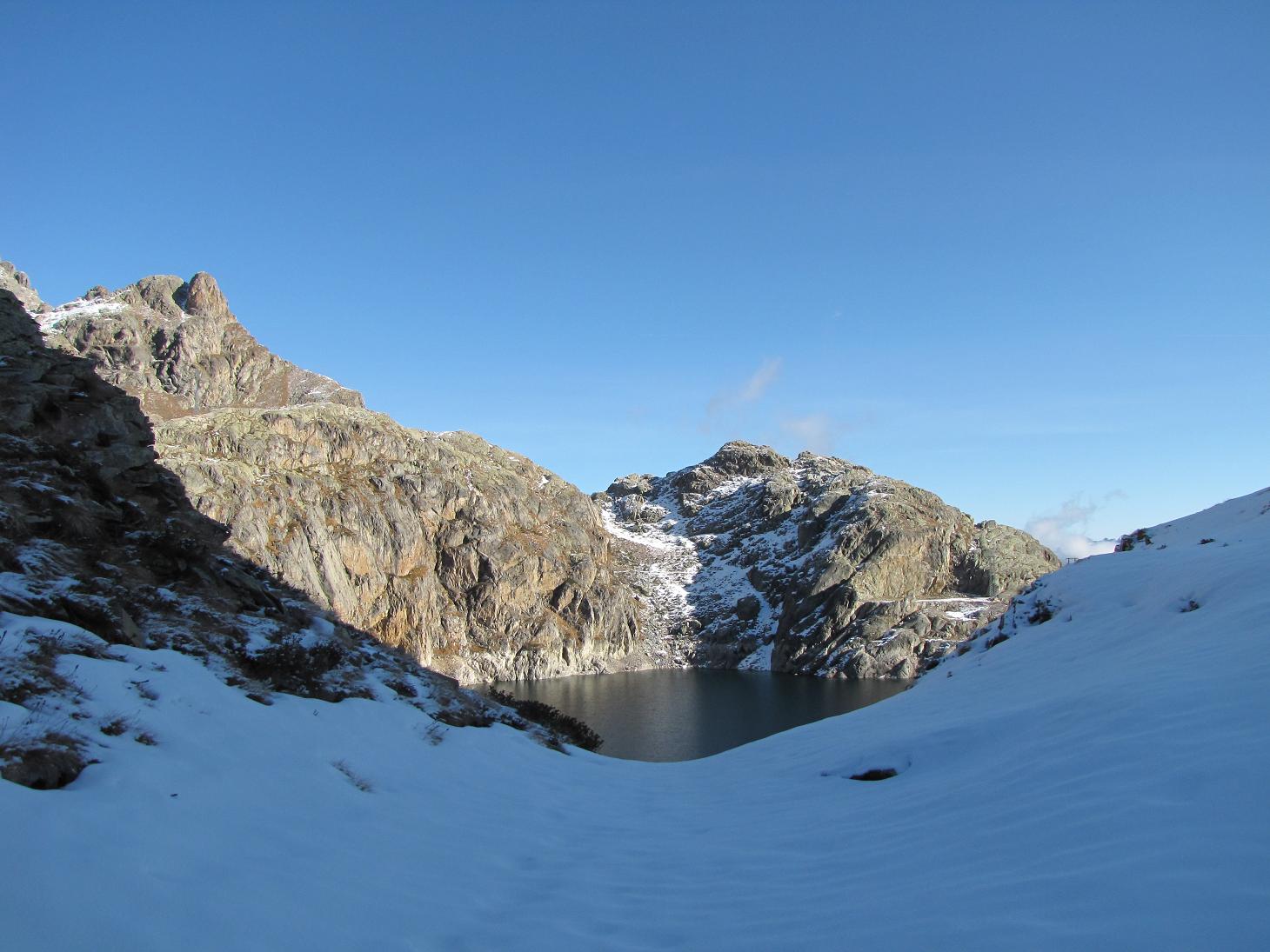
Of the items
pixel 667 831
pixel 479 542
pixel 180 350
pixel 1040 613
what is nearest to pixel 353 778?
pixel 667 831

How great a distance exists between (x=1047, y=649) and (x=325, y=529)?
4267 inches

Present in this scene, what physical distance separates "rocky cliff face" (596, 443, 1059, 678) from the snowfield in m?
110

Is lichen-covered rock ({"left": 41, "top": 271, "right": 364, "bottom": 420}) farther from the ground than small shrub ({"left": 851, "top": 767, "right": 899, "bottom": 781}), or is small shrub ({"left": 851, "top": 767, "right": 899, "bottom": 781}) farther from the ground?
lichen-covered rock ({"left": 41, "top": 271, "right": 364, "bottom": 420})

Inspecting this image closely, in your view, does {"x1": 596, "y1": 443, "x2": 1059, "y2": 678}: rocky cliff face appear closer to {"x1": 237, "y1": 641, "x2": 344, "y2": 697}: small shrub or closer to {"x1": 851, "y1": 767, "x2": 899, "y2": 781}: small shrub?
{"x1": 851, "y1": 767, "x2": 899, "y2": 781}: small shrub

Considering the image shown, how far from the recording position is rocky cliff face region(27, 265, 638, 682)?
103 metres

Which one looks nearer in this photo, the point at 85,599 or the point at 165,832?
the point at 165,832

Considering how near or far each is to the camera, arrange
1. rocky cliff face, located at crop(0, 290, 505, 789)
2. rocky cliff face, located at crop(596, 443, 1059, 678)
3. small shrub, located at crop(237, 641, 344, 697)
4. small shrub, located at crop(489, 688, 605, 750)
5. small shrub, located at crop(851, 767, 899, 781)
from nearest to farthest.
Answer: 1. rocky cliff face, located at crop(0, 290, 505, 789)
2. small shrub, located at crop(851, 767, 899, 781)
3. small shrub, located at crop(237, 641, 344, 697)
4. small shrub, located at crop(489, 688, 605, 750)
5. rocky cliff face, located at crop(596, 443, 1059, 678)

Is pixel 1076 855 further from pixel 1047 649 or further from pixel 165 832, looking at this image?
pixel 1047 649

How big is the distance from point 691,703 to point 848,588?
5472 centimetres

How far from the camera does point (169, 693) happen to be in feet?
23.0

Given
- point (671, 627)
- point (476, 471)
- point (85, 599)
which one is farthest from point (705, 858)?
point (671, 627)

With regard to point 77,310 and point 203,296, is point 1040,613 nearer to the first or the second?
point 203,296

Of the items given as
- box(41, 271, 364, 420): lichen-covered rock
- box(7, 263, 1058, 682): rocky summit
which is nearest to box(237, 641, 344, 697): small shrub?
box(7, 263, 1058, 682): rocky summit

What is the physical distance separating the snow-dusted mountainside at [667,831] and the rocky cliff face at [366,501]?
303 feet
